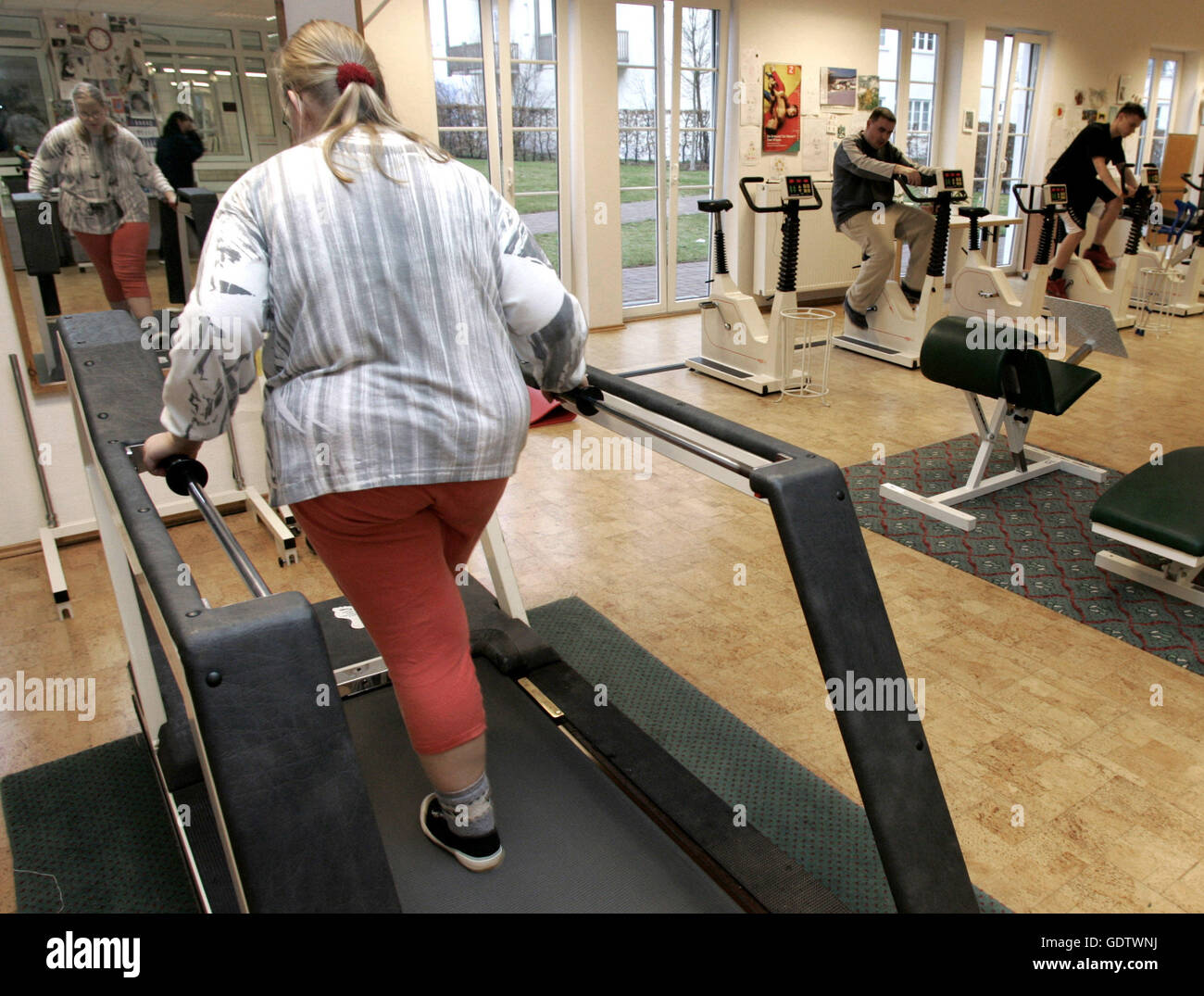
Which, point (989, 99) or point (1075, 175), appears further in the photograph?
point (989, 99)

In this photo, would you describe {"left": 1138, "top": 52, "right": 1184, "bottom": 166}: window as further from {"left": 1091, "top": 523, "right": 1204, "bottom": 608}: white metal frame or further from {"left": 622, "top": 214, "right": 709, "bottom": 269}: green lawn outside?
{"left": 1091, "top": 523, "right": 1204, "bottom": 608}: white metal frame

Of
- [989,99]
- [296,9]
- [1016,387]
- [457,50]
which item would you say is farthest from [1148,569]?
[989,99]

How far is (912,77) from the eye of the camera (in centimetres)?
856

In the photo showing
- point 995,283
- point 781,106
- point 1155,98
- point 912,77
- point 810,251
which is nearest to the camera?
point 995,283

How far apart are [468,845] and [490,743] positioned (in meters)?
0.47

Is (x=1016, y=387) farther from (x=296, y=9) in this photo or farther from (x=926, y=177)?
(x=296, y=9)

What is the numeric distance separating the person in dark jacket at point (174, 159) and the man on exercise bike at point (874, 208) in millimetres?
4418

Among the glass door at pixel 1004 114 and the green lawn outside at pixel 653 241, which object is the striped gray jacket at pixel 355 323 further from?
the glass door at pixel 1004 114

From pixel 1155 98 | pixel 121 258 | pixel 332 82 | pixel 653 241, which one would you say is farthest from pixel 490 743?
pixel 1155 98

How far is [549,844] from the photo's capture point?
184 centimetres

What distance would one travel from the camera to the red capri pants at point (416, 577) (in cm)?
137

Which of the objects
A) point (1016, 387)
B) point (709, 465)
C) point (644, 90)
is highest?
point (644, 90)

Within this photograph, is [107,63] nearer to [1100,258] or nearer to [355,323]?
[355,323]
